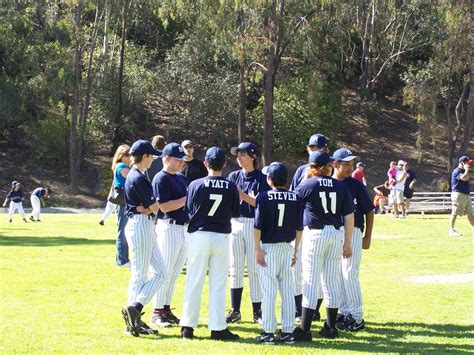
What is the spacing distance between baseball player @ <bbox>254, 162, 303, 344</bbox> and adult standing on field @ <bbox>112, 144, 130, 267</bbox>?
457 cm

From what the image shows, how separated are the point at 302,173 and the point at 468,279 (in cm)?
508

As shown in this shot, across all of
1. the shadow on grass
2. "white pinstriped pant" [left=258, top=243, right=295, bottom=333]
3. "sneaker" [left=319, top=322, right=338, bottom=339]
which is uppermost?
"white pinstriped pant" [left=258, top=243, right=295, bottom=333]

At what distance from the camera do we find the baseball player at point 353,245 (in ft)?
33.5

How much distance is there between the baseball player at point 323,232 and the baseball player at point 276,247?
0.21 m

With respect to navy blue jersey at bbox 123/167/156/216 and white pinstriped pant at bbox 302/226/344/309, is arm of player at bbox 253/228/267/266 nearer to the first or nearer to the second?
white pinstriped pant at bbox 302/226/344/309

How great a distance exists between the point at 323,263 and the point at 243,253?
4.88 ft

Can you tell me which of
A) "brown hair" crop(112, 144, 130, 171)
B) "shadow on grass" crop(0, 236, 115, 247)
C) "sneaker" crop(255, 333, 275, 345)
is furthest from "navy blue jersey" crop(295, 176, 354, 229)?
"shadow on grass" crop(0, 236, 115, 247)

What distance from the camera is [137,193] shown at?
9.70m

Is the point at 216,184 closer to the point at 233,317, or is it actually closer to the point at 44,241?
the point at 233,317

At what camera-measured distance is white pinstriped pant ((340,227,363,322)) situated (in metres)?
10.3

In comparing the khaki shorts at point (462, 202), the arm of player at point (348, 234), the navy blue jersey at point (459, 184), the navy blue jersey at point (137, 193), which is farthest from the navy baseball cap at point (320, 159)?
the khaki shorts at point (462, 202)

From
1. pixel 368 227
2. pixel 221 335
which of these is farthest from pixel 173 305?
pixel 368 227

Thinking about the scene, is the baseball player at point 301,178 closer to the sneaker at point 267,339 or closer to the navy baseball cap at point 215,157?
the navy baseball cap at point 215,157

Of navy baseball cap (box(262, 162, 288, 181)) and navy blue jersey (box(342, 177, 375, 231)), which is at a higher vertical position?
navy baseball cap (box(262, 162, 288, 181))
